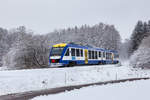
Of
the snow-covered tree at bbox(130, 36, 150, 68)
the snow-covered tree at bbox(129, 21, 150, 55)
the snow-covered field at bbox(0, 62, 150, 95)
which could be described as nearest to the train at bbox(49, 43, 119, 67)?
the snow-covered field at bbox(0, 62, 150, 95)

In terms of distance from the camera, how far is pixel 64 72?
1605 cm

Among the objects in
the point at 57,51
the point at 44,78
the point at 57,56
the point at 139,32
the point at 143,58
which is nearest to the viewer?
the point at 44,78

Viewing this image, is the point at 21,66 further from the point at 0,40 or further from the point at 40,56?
the point at 0,40

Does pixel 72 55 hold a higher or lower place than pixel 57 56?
higher

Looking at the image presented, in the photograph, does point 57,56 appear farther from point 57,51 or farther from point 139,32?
point 139,32

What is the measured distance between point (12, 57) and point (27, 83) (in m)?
18.2

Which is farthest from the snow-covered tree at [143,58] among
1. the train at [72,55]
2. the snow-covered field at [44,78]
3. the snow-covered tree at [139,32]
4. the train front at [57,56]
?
the snow-covered tree at [139,32]

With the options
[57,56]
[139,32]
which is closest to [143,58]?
[57,56]

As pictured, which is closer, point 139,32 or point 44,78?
point 44,78

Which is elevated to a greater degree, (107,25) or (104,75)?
(107,25)

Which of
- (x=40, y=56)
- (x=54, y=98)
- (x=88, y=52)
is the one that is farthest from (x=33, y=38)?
(x=54, y=98)

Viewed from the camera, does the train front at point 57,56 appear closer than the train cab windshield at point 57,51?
Yes

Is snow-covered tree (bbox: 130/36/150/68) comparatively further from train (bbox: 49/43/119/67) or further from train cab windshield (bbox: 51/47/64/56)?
train cab windshield (bbox: 51/47/64/56)

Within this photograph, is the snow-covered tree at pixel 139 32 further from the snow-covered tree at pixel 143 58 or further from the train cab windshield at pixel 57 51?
the train cab windshield at pixel 57 51
